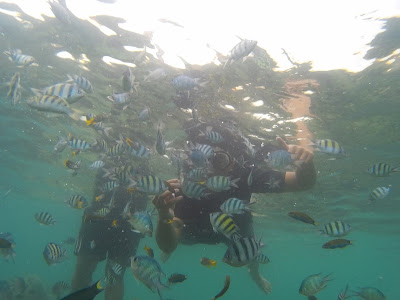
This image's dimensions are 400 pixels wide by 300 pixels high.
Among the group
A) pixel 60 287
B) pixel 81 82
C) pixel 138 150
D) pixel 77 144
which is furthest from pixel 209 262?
pixel 60 287

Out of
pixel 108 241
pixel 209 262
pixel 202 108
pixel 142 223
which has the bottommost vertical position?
pixel 108 241

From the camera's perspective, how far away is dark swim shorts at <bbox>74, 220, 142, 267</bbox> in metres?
11.4

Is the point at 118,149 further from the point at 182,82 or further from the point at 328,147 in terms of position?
the point at 328,147

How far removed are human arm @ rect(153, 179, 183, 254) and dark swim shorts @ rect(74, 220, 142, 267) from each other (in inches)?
199

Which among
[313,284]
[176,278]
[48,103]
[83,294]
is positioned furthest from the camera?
[313,284]

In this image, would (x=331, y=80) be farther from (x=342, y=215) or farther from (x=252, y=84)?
(x=342, y=215)

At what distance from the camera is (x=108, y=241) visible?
11773 millimetres

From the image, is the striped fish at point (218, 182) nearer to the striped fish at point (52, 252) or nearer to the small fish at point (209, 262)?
the small fish at point (209, 262)

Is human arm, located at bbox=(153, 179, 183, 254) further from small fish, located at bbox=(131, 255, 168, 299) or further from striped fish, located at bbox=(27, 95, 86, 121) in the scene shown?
striped fish, located at bbox=(27, 95, 86, 121)

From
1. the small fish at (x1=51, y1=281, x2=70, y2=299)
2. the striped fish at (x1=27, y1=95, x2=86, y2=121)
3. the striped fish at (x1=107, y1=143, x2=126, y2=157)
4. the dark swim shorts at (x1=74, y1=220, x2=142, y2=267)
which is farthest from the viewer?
the small fish at (x1=51, y1=281, x2=70, y2=299)

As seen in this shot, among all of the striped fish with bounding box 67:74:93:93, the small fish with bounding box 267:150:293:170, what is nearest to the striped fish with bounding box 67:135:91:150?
the striped fish with bounding box 67:74:93:93

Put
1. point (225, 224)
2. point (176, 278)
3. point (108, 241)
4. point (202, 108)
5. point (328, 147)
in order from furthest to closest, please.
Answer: point (202, 108) → point (108, 241) → point (328, 147) → point (176, 278) → point (225, 224)

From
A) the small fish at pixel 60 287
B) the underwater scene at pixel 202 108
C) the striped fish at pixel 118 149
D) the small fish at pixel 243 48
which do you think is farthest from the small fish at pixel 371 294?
the small fish at pixel 60 287

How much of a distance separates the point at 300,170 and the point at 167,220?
3.95m
